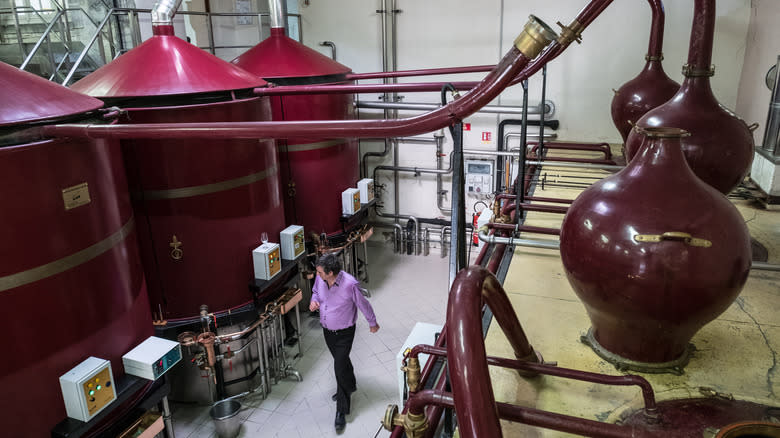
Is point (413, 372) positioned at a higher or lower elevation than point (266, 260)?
higher

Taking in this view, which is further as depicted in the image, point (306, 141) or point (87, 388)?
point (306, 141)

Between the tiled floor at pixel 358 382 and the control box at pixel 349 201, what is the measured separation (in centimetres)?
113

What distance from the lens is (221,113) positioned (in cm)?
354

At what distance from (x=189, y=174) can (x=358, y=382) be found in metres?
2.33

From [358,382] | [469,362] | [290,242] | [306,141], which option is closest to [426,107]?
[306,141]

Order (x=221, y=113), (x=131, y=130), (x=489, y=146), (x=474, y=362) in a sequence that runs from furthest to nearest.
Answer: (x=489, y=146) → (x=221, y=113) → (x=131, y=130) → (x=474, y=362)

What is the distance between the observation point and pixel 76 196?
2303 mm

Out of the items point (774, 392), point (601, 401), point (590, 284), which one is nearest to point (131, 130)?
point (590, 284)

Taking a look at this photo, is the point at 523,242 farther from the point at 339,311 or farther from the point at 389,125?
the point at 339,311

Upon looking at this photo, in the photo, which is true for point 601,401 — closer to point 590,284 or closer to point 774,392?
point 590,284

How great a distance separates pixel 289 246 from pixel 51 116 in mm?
2352

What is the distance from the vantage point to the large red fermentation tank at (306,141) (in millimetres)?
5172

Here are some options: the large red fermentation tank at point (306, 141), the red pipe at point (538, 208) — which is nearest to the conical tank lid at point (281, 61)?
the large red fermentation tank at point (306, 141)

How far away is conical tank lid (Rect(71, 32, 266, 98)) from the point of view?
3.42 meters
